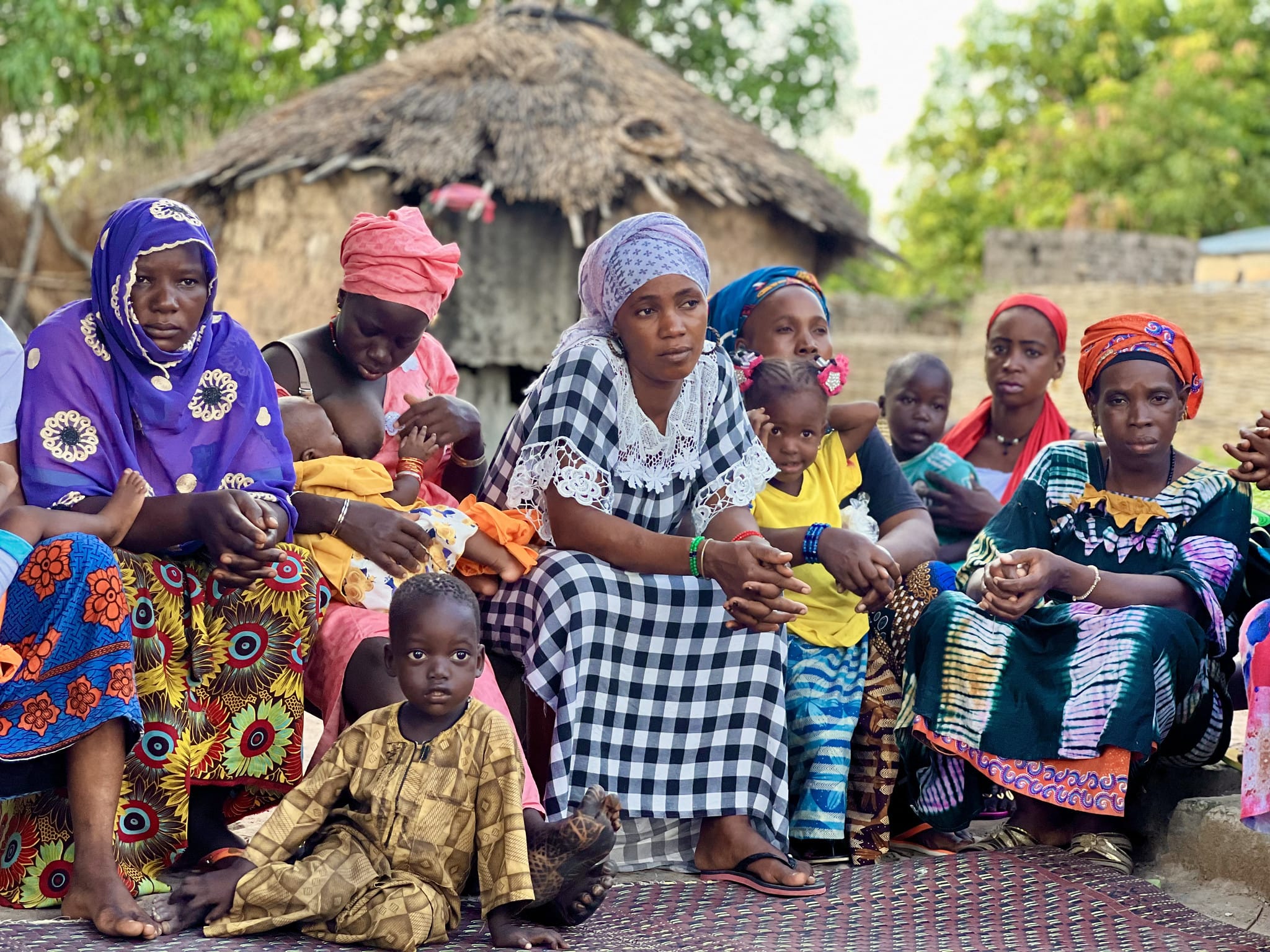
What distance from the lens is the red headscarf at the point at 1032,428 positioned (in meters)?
5.49

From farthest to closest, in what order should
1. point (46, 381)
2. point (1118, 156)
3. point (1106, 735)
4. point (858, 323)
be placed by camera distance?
point (1118, 156), point (858, 323), point (1106, 735), point (46, 381)

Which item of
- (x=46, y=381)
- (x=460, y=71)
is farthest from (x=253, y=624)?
(x=460, y=71)

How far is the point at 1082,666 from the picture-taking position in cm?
407

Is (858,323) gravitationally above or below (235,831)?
above

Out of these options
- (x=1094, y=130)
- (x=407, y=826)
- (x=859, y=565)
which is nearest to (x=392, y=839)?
(x=407, y=826)

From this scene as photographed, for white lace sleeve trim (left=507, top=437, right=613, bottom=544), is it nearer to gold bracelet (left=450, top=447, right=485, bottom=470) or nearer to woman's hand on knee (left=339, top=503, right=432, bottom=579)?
woman's hand on knee (left=339, top=503, right=432, bottom=579)

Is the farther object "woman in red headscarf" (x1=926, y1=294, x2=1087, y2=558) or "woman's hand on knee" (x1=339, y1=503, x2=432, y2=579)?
"woman in red headscarf" (x1=926, y1=294, x2=1087, y2=558)

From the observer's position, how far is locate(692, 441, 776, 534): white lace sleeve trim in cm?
423

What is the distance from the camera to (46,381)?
3.58m

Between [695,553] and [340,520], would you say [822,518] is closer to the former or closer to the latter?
[695,553]

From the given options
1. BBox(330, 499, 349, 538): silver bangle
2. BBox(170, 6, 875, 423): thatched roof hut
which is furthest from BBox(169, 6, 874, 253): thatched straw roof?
BBox(330, 499, 349, 538): silver bangle

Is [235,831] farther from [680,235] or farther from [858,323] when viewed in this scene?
[858,323]

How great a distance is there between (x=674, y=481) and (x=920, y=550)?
0.81 metres

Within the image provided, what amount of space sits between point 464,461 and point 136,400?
3.93ft
